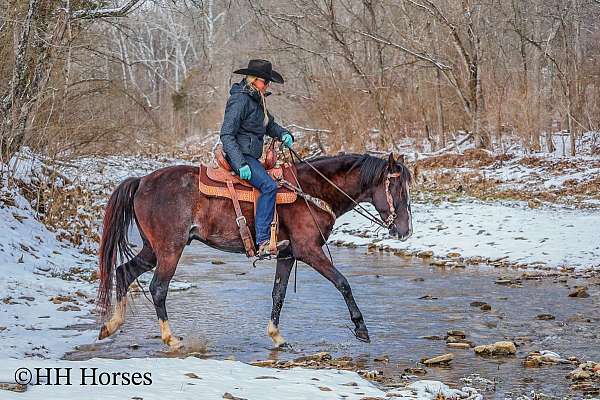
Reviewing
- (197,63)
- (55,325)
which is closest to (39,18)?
(55,325)

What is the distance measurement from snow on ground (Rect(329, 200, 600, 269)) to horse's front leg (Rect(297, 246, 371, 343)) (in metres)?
5.91

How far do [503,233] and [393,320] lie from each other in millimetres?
6594

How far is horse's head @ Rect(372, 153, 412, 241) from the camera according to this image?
8062 millimetres

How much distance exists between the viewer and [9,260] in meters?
10.6

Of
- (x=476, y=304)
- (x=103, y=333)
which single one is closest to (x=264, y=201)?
(x=103, y=333)

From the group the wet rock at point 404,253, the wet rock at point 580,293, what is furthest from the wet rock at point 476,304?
the wet rock at point 404,253

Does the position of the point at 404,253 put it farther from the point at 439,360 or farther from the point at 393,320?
the point at 439,360

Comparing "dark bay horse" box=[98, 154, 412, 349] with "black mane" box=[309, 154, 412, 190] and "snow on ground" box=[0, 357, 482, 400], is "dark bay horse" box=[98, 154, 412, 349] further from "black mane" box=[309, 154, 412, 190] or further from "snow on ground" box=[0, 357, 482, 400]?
"snow on ground" box=[0, 357, 482, 400]

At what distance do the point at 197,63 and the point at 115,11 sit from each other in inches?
1599

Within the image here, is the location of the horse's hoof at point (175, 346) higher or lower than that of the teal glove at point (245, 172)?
lower

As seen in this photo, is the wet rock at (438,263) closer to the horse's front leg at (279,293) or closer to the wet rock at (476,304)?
the wet rock at (476,304)

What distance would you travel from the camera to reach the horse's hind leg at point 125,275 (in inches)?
308

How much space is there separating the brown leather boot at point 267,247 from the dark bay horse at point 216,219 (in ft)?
0.29

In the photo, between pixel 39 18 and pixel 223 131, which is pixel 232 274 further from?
pixel 39 18
